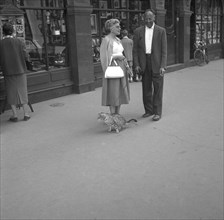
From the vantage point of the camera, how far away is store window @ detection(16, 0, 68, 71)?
29.1ft

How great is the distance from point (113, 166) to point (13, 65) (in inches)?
132

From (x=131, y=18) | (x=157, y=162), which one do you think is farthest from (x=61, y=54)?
(x=157, y=162)

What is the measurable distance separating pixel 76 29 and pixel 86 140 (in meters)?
4.62

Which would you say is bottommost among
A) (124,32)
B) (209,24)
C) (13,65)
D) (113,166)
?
(113,166)

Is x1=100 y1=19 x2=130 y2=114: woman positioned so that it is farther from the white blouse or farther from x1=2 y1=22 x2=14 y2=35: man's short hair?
x1=2 y1=22 x2=14 y2=35: man's short hair

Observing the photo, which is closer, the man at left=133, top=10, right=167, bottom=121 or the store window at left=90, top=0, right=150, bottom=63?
the man at left=133, top=10, right=167, bottom=121

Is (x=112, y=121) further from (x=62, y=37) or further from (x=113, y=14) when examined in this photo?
(x=113, y=14)

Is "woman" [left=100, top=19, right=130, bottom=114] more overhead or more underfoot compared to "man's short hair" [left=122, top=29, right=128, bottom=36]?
more underfoot

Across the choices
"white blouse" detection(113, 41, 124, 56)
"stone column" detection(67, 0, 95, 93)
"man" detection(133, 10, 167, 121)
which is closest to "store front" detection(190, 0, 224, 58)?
"stone column" detection(67, 0, 95, 93)

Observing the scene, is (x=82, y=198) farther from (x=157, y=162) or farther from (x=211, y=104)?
(x=211, y=104)

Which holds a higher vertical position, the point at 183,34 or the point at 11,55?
the point at 183,34

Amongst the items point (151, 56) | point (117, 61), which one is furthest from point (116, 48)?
point (151, 56)

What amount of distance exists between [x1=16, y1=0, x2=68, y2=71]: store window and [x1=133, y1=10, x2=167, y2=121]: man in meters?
3.24

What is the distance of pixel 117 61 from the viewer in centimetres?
611
